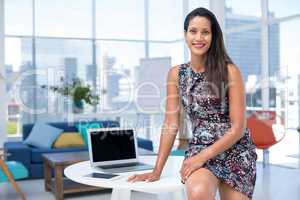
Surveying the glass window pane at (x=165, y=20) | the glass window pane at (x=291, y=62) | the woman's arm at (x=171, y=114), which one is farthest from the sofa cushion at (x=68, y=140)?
the woman's arm at (x=171, y=114)

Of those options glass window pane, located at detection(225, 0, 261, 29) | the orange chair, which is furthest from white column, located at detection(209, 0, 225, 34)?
the orange chair

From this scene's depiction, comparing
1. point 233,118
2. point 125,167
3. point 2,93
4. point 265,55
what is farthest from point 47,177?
point 265,55

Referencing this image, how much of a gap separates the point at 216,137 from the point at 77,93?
6.11 metres

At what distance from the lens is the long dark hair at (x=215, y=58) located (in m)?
1.63

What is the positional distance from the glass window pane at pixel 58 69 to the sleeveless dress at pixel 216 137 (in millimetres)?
6453

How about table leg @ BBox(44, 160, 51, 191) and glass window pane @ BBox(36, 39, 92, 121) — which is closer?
table leg @ BBox(44, 160, 51, 191)

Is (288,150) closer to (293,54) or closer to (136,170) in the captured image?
(293,54)

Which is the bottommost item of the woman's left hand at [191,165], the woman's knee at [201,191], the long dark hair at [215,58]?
the woman's knee at [201,191]

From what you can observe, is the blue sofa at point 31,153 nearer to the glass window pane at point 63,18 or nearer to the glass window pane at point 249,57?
the glass window pane at point 249,57

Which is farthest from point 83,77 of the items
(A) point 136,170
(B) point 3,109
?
(A) point 136,170

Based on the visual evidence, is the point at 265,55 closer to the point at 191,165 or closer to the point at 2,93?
the point at 2,93

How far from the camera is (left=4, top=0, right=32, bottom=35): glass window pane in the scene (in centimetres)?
789

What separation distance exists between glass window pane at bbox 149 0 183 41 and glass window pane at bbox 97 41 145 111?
2.86 feet

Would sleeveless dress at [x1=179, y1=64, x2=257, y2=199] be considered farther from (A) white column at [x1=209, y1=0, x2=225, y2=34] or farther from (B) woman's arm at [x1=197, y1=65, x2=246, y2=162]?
(A) white column at [x1=209, y1=0, x2=225, y2=34]
